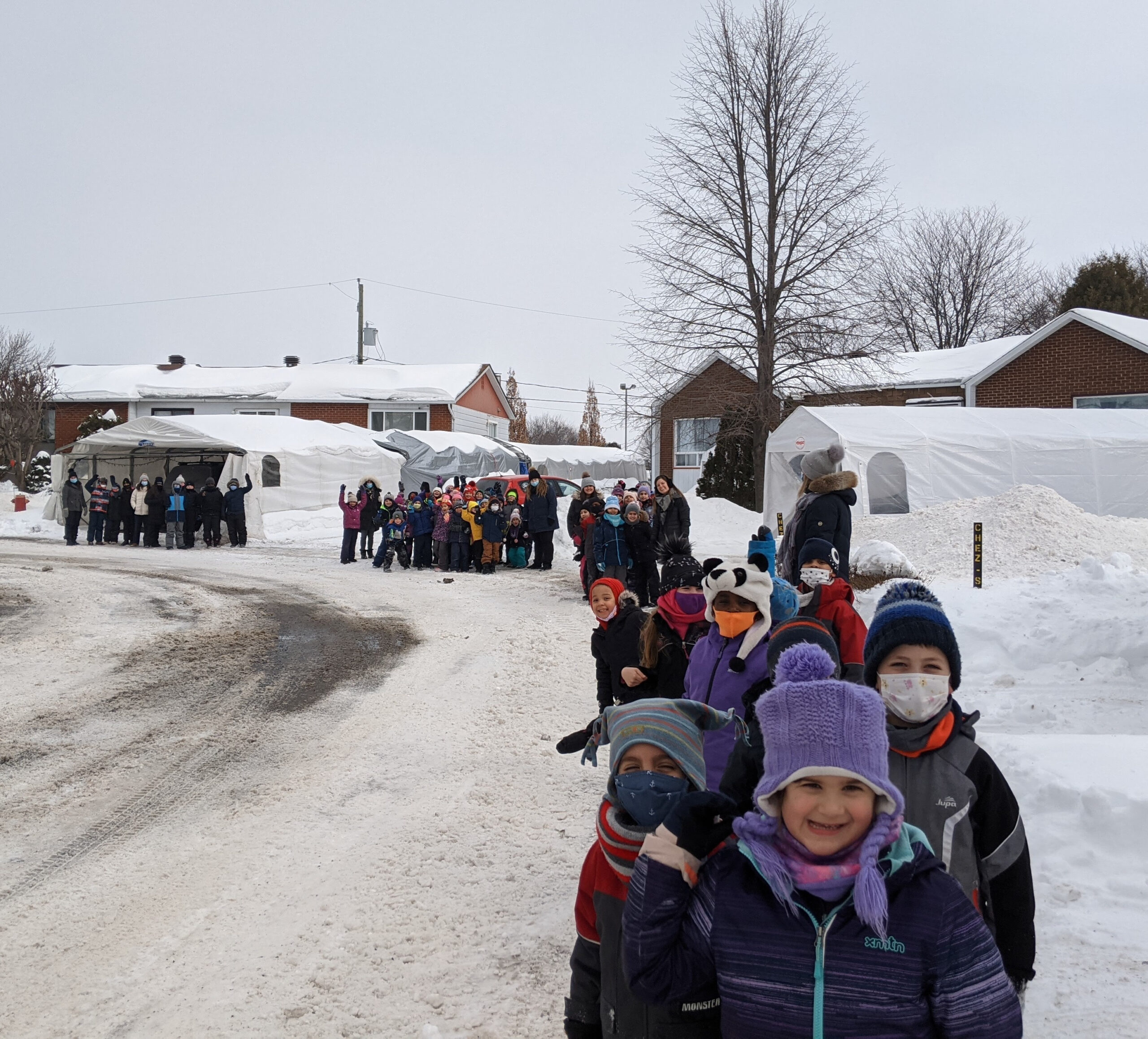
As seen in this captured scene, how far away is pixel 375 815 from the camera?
5629 mm

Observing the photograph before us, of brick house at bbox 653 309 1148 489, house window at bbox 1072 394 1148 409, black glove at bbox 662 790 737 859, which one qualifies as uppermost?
brick house at bbox 653 309 1148 489

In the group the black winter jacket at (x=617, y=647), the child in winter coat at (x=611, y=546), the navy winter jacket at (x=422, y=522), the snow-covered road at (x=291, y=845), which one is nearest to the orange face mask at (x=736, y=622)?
the black winter jacket at (x=617, y=647)

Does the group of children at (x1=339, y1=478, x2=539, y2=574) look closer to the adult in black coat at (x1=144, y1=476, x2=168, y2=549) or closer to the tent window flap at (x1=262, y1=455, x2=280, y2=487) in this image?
the adult in black coat at (x1=144, y1=476, x2=168, y2=549)

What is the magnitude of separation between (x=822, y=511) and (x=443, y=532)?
13.3 meters

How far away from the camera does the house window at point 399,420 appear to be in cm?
4462

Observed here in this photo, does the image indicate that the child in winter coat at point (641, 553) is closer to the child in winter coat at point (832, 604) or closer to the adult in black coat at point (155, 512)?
the child in winter coat at point (832, 604)

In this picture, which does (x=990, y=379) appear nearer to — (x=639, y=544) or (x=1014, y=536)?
(x=1014, y=536)

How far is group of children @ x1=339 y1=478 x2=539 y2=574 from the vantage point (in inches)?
753

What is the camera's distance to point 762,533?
27.8 ft

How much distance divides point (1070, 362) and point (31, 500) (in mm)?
34615

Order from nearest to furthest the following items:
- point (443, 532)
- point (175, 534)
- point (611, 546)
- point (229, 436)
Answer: point (611, 546) < point (443, 532) < point (175, 534) < point (229, 436)

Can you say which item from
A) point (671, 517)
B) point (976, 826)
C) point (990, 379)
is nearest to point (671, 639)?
point (976, 826)

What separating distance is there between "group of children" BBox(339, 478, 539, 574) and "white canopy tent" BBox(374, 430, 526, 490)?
1553 cm

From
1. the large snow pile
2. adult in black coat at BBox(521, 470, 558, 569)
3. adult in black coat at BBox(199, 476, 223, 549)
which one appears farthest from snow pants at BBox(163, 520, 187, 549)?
the large snow pile
